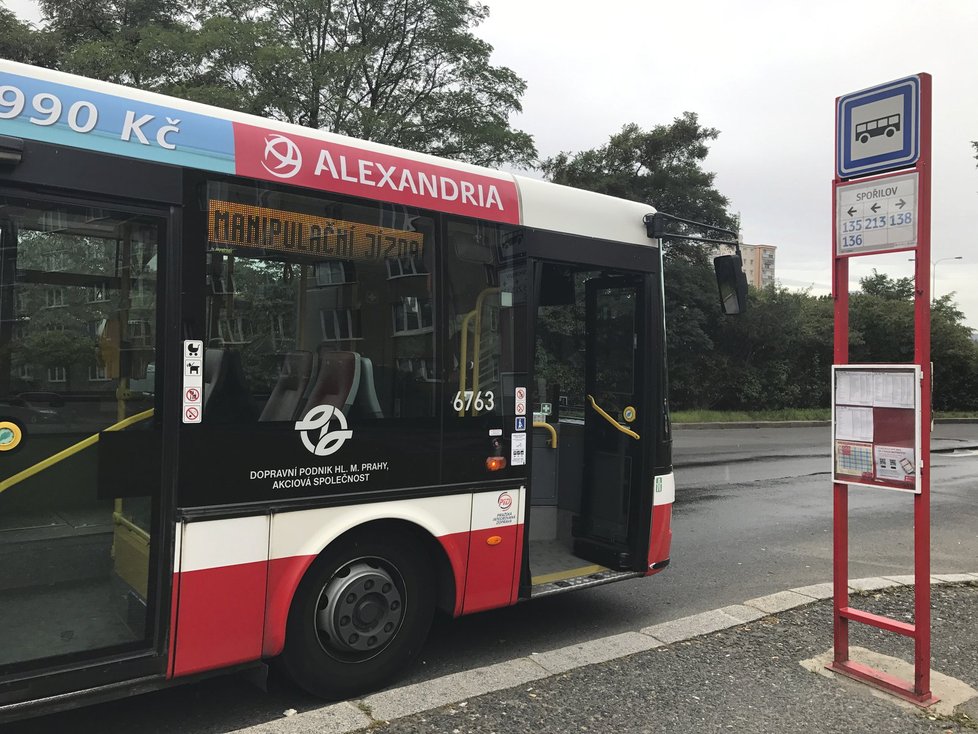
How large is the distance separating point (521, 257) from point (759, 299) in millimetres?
28127

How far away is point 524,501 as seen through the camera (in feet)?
14.4

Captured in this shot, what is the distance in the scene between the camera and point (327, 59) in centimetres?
1828

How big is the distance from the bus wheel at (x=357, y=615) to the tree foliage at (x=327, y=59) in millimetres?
15425

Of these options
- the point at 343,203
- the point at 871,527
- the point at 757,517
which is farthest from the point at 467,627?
the point at 871,527

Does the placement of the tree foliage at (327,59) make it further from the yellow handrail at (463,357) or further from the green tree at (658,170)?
the yellow handrail at (463,357)

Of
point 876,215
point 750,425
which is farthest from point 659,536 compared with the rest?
point 750,425

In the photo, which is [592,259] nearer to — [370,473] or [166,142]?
[370,473]

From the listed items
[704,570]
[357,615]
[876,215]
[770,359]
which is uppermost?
[770,359]

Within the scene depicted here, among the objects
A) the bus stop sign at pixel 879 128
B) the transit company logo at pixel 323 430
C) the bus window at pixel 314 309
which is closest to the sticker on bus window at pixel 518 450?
the bus window at pixel 314 309

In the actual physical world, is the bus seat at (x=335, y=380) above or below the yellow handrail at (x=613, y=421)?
above

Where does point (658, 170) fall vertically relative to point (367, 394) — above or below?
above

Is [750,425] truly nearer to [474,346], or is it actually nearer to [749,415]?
[749,415]

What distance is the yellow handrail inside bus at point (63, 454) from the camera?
2.96 metres

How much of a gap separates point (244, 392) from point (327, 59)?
A: 55.8 feet
